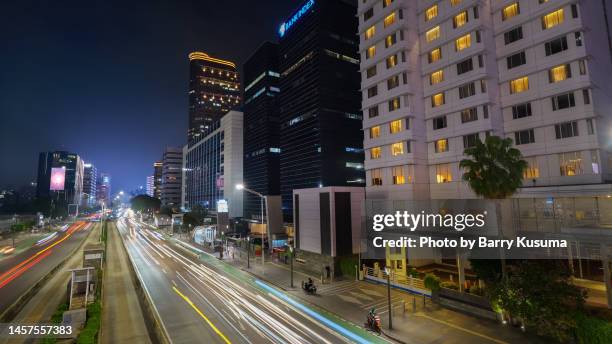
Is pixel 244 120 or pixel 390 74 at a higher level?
pixel 244 120

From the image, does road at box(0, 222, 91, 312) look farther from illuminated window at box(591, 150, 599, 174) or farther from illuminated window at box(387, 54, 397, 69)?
illuminated window at box(591, 150, 599, 174)

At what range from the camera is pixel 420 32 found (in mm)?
51344

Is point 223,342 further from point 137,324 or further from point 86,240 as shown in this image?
point 86,240

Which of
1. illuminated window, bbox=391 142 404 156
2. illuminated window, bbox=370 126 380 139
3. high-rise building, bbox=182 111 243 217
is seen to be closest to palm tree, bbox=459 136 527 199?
illuminated window, bbox=391 142 404 156

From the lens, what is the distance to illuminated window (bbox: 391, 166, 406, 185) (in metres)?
49.3

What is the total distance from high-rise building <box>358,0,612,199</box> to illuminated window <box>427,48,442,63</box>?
17 cm

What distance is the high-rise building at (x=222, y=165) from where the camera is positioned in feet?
443

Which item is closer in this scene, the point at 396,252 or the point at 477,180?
the point at 477,180

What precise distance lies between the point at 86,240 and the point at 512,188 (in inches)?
4048

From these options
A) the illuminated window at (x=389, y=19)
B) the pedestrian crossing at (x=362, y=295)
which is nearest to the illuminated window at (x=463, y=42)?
the illuminated window at (x=389, y=19)

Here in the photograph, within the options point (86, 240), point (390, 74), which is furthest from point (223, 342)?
point (86, 240)

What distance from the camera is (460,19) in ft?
152

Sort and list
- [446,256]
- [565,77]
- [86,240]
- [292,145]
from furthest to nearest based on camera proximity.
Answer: [292,145] < [86,240] < [446,256] < [565,77]

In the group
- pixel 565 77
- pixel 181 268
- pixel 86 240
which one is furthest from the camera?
pixel 86 240
